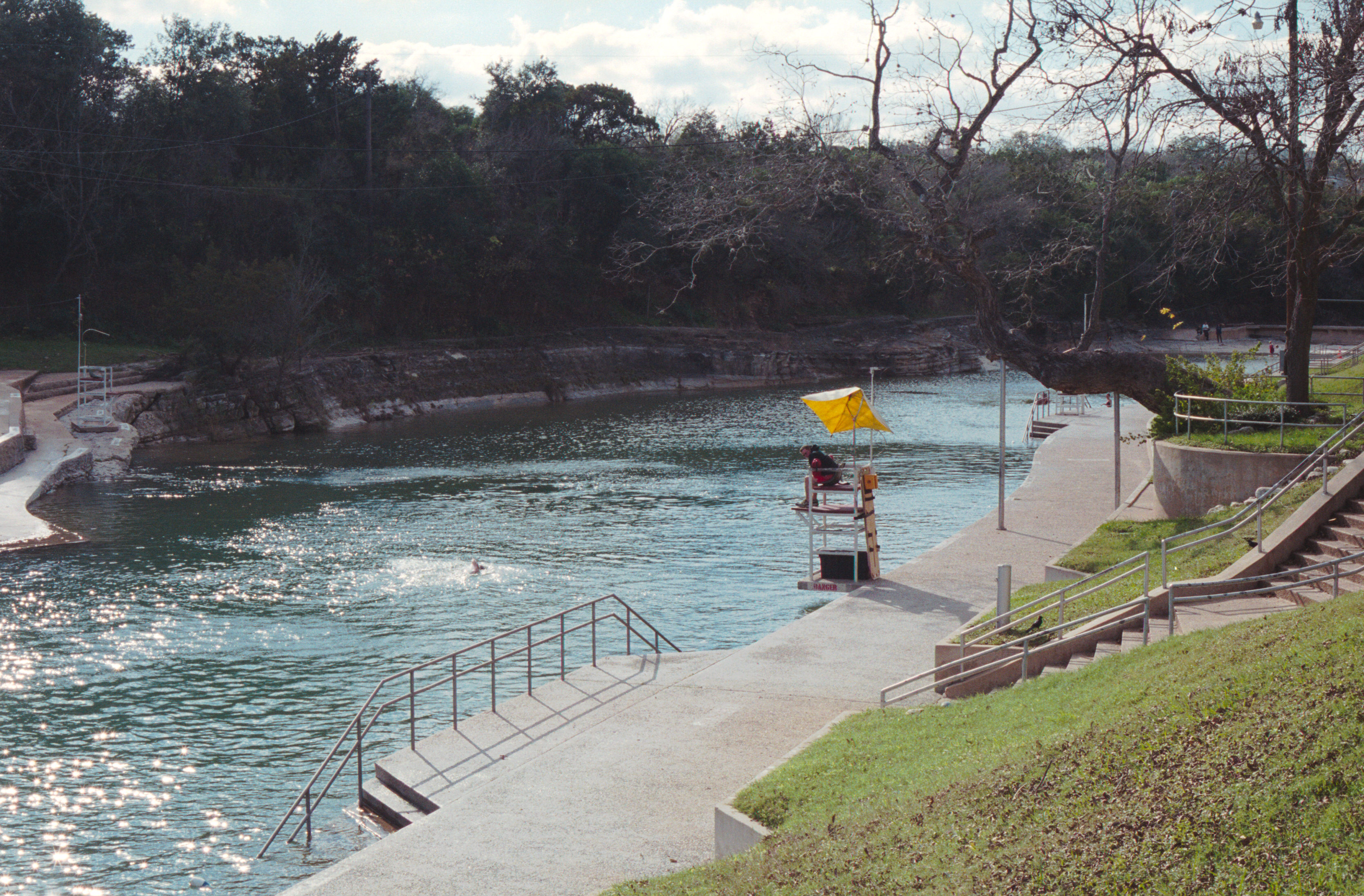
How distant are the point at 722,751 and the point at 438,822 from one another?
3312 mm

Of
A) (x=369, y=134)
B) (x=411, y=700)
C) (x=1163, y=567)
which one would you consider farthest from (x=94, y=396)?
(x=1163, y=567)

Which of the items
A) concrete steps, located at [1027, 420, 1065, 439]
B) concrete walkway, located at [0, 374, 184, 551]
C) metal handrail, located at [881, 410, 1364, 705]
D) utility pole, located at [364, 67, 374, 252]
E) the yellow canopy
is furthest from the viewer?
utility pole, located at [364, 67, 374, 252]

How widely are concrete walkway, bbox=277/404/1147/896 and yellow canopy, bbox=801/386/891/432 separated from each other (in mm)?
3062

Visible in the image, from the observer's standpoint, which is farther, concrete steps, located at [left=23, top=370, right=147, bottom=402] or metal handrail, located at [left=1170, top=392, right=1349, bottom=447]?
concrete steps, located at [left=23, top=370, right=147, bottom=402]

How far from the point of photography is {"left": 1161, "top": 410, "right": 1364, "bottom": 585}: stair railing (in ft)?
49.9

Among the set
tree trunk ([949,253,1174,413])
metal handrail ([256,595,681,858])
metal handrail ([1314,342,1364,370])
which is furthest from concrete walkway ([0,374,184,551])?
metal handrail ([1314,342,1364,370])

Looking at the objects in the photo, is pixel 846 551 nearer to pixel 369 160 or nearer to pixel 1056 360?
pixel 1056 360

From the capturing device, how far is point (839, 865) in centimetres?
810

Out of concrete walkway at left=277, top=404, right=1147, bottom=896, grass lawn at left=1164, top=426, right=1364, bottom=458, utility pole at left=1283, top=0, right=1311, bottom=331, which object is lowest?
concrete walkway at left=277, top=404, right=1147, bottom=896

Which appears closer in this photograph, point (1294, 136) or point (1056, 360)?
point (1056, 360)

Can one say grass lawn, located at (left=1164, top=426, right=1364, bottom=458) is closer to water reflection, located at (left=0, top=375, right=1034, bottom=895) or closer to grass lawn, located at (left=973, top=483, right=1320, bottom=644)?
grass lawn, located at (left=973, top=483, right=1320, bottom=644)

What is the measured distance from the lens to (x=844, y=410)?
22.6 meters

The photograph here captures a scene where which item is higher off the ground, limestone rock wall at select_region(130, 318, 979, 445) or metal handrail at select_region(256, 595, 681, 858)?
limestone rock wall at select_region(130, 318, 979, 445)

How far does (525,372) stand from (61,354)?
25647 millimetres
